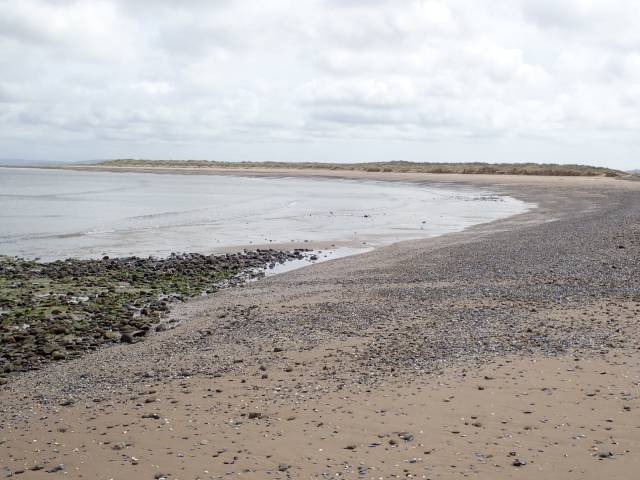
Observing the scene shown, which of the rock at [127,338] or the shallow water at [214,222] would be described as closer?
the rock at [127,338]

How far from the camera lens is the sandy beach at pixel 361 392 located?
19.3 feet

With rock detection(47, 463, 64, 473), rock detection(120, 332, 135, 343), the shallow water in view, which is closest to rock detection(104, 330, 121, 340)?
rock detection(120, 332, 135, 343)

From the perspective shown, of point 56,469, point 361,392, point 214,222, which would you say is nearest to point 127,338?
point 56,469

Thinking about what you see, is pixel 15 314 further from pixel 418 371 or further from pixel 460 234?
pixel 460 234

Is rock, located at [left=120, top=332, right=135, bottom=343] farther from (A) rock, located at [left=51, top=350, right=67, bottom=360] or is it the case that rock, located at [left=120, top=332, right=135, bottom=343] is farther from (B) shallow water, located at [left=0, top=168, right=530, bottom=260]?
(B) shallow water, located at [left=0, top=168, right=530, bottom=260]

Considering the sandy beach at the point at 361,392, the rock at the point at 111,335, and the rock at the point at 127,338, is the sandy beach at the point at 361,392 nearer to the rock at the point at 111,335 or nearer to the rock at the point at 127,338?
the rock at the point at 127,338

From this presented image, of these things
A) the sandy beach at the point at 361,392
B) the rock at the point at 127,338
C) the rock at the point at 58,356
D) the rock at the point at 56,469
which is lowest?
the rock at the point at 58,356

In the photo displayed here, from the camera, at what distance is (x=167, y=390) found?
314 inches

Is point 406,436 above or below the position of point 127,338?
above

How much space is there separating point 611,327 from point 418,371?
11.6 feet

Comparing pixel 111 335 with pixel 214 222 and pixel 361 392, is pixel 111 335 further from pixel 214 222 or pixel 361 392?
pixel 214 222

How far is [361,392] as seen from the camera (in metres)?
7.52

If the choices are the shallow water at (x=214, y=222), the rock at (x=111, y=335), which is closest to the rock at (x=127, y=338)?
the rock at (x=111, y=335)

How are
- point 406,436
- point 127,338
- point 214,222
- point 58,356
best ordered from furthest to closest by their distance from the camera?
1. point 214,222
2. point 127,338
3. point 58,356
4. point 406,436
